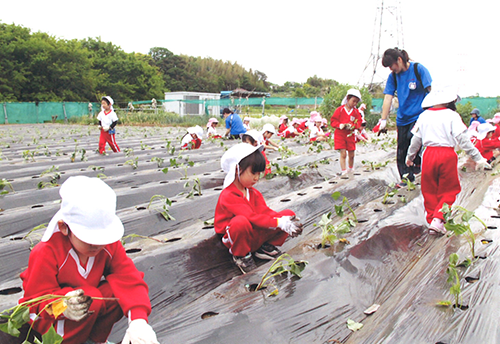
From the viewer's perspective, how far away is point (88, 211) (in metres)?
1.50

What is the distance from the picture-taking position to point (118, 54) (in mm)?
43656

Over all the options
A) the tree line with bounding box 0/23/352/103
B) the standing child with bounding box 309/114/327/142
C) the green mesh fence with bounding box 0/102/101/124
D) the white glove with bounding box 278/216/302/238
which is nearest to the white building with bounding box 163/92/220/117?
the tree line with bounding box 0/23/352/103

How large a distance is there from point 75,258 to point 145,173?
402cm

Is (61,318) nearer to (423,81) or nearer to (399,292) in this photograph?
(399,292)

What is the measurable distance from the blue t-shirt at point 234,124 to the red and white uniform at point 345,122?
554cm

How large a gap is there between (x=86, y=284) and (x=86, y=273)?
50 mm

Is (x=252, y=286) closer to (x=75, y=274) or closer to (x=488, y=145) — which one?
(x=75, y=274)

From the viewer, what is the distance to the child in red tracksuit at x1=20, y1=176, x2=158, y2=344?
151cm

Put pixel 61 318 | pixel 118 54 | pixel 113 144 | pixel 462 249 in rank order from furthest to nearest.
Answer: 1. pixel 118 54
2. pixel 113 144
3. pixel 462 249
4. pixel 61 318

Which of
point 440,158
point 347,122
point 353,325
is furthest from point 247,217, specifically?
point 347,122

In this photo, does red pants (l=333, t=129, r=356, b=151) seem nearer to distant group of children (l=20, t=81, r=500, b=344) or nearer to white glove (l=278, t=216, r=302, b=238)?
distant group of children (l=20, t=81, r=500, b=344)

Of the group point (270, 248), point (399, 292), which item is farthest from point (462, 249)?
point (270, 248)

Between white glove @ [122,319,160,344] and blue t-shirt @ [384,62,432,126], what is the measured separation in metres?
4.00

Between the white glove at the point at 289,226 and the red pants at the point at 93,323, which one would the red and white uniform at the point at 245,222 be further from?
the red pants at the point at 93,323
